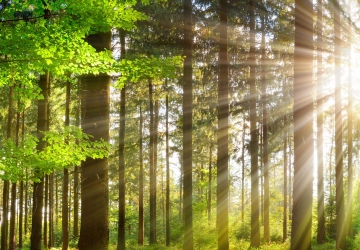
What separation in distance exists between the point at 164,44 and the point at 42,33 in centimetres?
1106

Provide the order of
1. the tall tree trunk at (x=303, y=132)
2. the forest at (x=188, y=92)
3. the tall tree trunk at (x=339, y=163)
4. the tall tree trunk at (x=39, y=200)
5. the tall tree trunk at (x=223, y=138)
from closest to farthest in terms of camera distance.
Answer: the forest at (x=188, y=92) → the tall tree trunk at (x=303, y=132) → the tall tree trunk at (x=223, y=138) → the tall tree trunk at (x=39, y=200) → the tall tree trunk at (x=339, y=163)

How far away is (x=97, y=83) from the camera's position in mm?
7406

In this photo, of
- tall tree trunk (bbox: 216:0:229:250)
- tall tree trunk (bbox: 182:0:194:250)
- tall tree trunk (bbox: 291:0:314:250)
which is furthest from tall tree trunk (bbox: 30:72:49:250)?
tall tree trunk (bbox: 291:0:314:250)

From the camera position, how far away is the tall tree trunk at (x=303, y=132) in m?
8.43

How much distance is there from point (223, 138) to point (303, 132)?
4.59m

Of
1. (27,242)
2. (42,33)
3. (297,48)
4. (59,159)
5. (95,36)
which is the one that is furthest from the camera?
(27,242)

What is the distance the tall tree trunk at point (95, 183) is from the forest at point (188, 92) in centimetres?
2

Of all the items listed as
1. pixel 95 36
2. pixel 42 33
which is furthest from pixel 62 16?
pixel 95 36

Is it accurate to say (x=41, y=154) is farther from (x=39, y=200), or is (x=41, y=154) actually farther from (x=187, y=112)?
(x=187, y=112)

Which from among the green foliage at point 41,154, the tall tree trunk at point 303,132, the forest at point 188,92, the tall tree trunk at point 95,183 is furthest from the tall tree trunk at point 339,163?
the green foliage at point 41,154

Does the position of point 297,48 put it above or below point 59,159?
above

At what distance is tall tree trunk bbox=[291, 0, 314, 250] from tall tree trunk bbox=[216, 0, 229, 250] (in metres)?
4.05

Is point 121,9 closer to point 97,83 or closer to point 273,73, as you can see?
point 97,83

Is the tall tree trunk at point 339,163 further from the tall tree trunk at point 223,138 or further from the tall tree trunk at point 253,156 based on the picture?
the tall tree trunk at point 223,138
